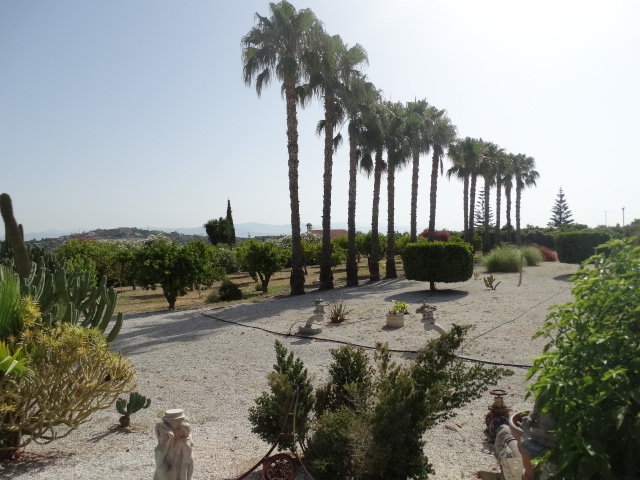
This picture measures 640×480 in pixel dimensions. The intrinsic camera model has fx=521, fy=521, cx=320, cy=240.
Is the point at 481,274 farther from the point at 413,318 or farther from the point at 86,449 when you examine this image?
the point at 86,449

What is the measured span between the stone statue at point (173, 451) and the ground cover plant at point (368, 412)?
0.83 meters

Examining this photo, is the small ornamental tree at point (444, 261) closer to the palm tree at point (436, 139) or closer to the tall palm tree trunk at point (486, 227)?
the palm tree at point (436, 139)

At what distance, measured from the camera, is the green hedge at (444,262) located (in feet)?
54.1

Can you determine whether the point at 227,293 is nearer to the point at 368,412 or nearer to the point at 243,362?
the point at 243,362

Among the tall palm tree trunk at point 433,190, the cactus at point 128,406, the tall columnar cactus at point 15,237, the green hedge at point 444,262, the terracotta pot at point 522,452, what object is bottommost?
the cactus at point 128,406

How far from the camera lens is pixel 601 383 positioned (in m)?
2.15

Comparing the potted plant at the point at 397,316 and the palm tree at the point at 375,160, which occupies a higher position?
the palm tree at the point at 375,160

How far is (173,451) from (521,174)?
4764 centimetres

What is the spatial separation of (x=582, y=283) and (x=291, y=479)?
9.08 ft

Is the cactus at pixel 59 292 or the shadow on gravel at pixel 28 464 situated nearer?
the shadow on gravel at pixel 28 464

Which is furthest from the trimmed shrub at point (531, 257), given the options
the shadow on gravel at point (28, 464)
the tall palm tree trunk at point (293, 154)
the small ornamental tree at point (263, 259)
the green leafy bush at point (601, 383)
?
the green leafy bush at point (601, 383)

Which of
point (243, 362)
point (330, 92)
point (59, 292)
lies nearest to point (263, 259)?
point (330, 92)

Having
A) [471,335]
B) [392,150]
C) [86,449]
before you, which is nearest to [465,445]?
[86,449]

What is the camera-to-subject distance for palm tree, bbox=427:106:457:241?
2539cm
